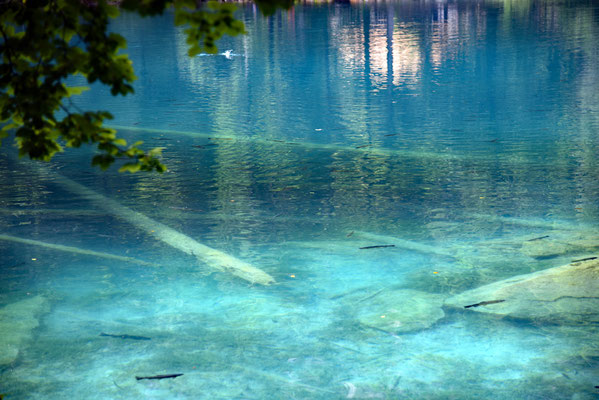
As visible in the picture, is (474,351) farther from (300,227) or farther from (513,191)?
(513,191)

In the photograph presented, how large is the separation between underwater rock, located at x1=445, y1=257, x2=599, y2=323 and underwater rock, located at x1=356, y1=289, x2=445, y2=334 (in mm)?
200

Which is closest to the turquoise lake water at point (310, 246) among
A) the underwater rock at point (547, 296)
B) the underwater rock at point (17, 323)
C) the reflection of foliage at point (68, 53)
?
the underwater rock at point (17, 323)

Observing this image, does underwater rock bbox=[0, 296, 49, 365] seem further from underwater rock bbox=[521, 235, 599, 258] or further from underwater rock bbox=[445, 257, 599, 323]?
underwater rock bbox=[521, 235, 599, 258]

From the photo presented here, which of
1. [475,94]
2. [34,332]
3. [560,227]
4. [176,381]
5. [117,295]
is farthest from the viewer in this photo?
[475,94]

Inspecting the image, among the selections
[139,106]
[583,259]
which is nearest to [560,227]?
[583,259]

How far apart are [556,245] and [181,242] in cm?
411

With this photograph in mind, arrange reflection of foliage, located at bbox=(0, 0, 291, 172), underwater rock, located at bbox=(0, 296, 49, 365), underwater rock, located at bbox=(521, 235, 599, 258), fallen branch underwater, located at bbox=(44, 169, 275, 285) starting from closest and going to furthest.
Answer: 1. reflection of foliage, located at bbox=(0, 0, 291, 172)
2. underwater rock, located at bbox=(0, 296, 49, 365)
3. fallen branch underwater, located at bbox=(44, 169, 275, 285)
4. underwater rock, located at bbox=(521, 235, 599, 258)

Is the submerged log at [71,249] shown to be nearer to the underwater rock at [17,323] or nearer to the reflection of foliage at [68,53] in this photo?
the underwater rock at [17,323]

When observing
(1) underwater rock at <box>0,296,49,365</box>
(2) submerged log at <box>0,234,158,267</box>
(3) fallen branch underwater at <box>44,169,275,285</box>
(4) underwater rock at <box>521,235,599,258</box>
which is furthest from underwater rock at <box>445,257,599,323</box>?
(1) underwater rock at <box>0,296,49,365</box>

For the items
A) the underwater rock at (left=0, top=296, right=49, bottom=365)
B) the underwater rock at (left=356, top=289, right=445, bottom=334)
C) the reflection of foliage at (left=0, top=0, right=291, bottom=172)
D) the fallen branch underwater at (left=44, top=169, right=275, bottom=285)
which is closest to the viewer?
the reflection of foliage at (left=0, top=0, right=291, bottom=172)

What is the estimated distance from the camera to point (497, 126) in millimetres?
13805

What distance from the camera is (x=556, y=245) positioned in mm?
7344

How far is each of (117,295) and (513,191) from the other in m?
5.62

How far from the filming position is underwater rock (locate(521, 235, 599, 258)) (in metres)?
7.14
